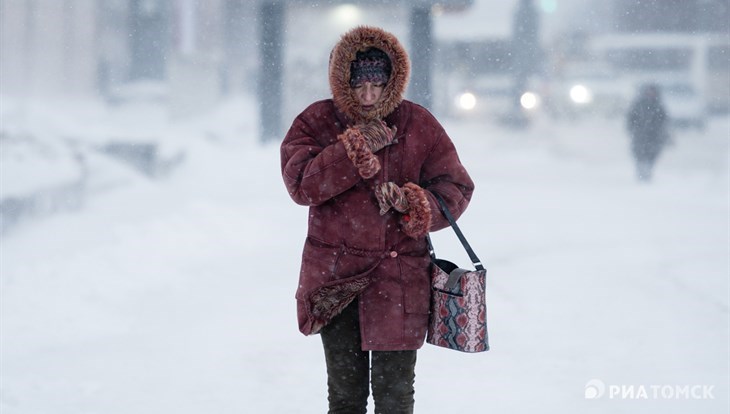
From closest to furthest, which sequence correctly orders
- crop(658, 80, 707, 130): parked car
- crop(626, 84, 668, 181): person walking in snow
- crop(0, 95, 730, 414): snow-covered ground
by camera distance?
crop(0, 95, 730, 414): snow-covered ground < crop(626, 84, 668, 181): person walking in snow < crop(658, 80, 707, 130): parked car

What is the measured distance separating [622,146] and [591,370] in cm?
1057

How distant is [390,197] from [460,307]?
1.25 ft

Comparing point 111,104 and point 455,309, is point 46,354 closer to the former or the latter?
point 455,309

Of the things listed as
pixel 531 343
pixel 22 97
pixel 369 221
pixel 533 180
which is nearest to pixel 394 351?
pixel 369 221

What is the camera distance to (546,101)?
46.6 feet

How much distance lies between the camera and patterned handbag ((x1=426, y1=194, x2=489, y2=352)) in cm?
257

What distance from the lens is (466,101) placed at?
13258 millimetres

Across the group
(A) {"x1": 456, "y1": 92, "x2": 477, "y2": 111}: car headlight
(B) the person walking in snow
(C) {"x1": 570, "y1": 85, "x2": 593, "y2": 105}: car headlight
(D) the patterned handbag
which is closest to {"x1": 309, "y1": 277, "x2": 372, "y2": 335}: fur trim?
(D) the patterned handbag

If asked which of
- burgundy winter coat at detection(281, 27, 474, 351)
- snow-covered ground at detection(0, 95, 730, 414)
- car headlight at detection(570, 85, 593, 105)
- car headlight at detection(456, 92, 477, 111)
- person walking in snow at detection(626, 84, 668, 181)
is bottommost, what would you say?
snow-covered ground at detection(0, 95, 730, 414)

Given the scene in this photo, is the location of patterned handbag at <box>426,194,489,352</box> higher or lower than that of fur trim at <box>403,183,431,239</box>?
lower

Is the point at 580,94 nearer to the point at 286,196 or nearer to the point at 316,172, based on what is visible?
the point at 286,196

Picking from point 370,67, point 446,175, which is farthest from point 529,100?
point 370,67

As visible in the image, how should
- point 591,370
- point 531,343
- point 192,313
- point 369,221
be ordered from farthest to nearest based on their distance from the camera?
point 192,313
point 531,343
point 591,370
point 369,221

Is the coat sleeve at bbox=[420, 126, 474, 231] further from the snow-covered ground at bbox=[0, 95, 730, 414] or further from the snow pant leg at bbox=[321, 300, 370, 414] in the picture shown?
the snow-covered ground at bbox=[0, 95, 730, 414]
